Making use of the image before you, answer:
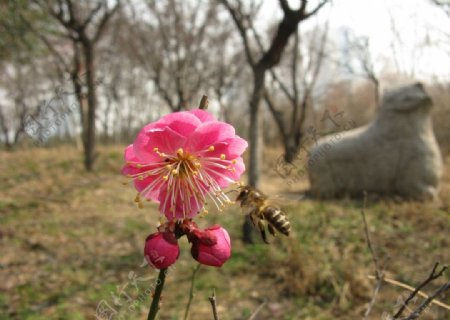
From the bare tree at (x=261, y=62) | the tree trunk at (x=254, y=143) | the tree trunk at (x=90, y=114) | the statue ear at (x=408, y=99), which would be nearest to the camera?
the bare tree at (x=261, y=62)

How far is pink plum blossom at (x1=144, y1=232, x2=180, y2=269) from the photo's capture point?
0.73m

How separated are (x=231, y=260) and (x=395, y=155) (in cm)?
354

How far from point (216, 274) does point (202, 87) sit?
1135cm

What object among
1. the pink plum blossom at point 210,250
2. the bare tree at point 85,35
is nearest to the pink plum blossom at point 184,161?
the pink plum blossom at point 210,250

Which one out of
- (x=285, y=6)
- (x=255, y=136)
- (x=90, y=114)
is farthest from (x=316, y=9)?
(x=90, y=114)

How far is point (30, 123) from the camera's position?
2.63 m

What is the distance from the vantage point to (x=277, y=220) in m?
1.17

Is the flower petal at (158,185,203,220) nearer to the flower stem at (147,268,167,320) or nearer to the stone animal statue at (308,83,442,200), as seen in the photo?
the flower stem at (147,268,167,320)

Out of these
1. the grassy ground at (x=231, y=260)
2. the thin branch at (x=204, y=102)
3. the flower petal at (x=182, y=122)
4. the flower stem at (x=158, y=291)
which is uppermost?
the thin branch at (x=204, y=102)

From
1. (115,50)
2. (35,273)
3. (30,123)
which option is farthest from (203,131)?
(115,50)

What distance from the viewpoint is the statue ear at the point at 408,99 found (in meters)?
6.57

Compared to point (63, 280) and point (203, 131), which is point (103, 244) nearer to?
point (63, 280)

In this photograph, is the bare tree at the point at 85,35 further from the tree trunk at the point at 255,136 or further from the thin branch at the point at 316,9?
the thin branch at the point at 316,9

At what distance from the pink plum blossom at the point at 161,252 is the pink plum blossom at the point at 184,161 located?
5.4 inches
